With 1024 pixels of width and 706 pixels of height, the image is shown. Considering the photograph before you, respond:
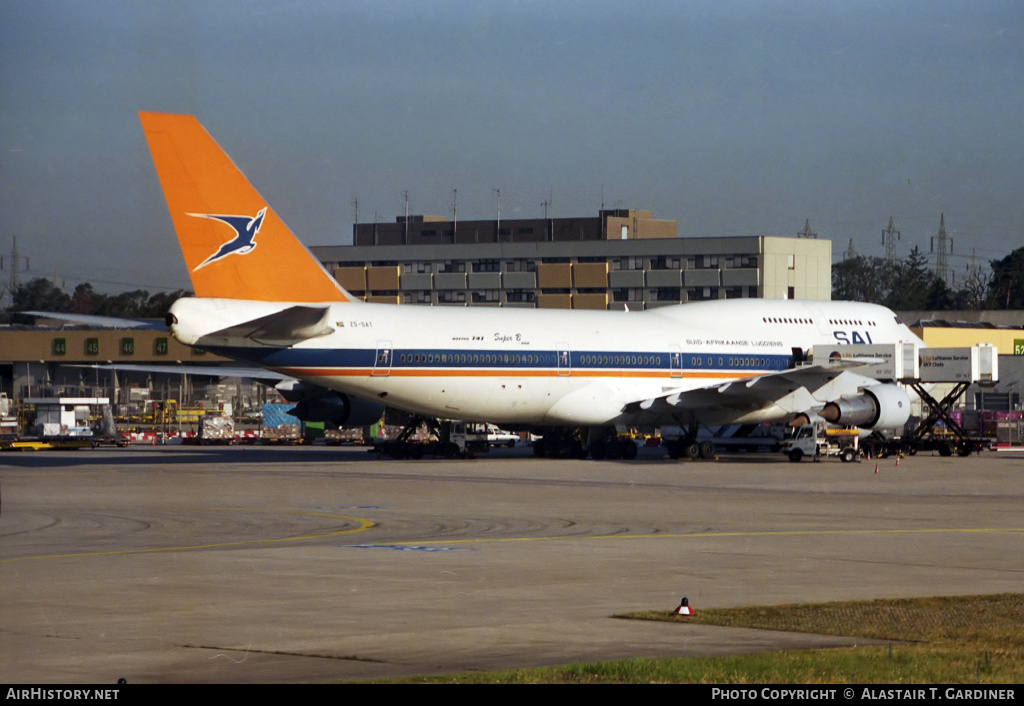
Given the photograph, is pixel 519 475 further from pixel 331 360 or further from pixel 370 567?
pixel 370 567

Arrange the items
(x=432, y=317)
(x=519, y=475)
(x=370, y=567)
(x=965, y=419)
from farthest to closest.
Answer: (x=965, y=419) → (x=432, y=317) → (x=519, y=475) → (x=370, y=567)

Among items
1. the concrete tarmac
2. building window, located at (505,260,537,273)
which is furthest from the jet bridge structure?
building window, located at (505,260,537,273)

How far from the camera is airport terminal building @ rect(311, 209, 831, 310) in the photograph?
116312 mm

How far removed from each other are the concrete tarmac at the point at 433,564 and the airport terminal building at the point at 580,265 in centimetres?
7889

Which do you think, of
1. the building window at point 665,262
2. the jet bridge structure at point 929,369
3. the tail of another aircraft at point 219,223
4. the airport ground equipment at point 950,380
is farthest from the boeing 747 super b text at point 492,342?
the building window at point 665,262

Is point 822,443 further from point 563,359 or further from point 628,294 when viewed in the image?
point 628,294

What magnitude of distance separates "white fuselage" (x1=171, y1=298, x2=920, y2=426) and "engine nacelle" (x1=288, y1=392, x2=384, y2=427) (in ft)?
11.4

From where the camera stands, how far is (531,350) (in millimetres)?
46906

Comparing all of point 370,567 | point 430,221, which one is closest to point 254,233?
point 370,567

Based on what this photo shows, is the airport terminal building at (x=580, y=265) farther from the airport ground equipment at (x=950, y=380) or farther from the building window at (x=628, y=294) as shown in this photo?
the airport ground equipment at (x=950, y=380)

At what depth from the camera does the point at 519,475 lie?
40000 mm

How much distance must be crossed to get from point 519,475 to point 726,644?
2758 centimetres

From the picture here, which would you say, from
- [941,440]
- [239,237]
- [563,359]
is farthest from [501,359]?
[941,440]

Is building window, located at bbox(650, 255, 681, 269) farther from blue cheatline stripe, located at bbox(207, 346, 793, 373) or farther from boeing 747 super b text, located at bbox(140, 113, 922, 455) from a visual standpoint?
blue cheatline stripe, located at bbox(207, 346, 793, 373)
